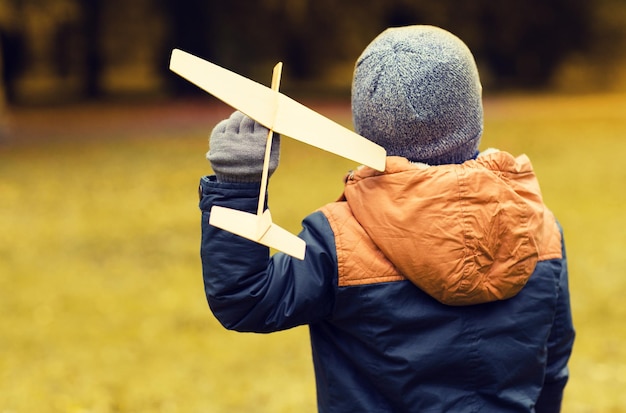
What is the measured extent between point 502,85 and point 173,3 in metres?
9.60

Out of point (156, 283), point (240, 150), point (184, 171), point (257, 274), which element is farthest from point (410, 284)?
point (184, 171)

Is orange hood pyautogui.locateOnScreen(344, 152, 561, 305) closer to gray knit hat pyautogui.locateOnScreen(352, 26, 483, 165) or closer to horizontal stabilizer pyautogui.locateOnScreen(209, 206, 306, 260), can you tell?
gray knit hat pyautogui.locateOnScreen(352, 26, 483, 165)

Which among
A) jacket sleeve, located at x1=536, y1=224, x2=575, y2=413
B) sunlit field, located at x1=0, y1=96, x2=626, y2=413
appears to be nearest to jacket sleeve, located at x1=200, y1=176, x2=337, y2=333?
jacket sleeve, located at x1=536, y1=224, x2=575, y2=413

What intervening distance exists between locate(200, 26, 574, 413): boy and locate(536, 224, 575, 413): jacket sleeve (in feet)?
0.43

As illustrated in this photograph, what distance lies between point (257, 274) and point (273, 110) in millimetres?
311

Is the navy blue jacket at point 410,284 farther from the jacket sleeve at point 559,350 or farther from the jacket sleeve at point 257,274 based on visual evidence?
the jacket sleeve at point 559,350

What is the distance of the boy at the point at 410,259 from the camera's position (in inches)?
63.7

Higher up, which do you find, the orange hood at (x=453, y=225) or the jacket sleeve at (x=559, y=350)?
the orange hood at (x=453, y=225)

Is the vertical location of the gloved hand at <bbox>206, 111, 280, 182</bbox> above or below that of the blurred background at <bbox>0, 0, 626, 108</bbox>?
below

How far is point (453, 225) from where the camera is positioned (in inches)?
64.4

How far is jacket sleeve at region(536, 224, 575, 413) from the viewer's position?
192 cm

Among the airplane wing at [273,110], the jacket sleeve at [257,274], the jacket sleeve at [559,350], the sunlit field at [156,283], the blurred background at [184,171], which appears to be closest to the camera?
the airplane wing at [273,110]

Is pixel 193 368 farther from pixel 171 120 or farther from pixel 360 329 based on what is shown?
pixel 171 120

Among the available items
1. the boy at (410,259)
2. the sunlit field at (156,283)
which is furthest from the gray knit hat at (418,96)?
the sunlit field at (156,283)
